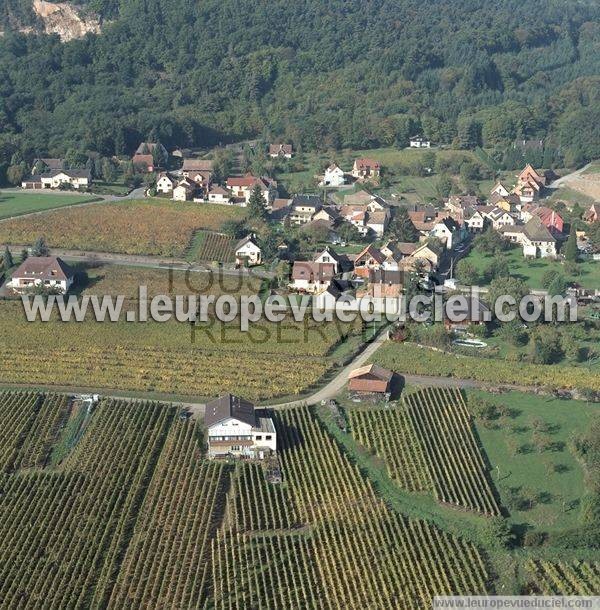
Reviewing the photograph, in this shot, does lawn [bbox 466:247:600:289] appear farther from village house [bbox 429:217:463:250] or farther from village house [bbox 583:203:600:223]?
village house [bbox 583:203:600:223]

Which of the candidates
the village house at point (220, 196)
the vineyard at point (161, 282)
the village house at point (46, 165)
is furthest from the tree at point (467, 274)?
the village house at point (46, 165)

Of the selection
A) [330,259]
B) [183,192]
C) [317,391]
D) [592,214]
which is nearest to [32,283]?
[330,259]

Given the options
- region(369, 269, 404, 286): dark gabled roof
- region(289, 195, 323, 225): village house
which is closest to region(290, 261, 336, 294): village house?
region(369, 269, 404, 286): dark gabled roof

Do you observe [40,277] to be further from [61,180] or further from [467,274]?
[467,274]

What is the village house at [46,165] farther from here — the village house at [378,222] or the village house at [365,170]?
the village house at [378,222]

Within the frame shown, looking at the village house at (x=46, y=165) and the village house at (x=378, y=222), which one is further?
the village house at (x=46, y=165)

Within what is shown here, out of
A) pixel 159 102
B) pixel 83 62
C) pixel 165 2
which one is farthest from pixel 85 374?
pixel 165 2

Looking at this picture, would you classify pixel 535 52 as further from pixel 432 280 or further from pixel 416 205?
pixel 432 280
